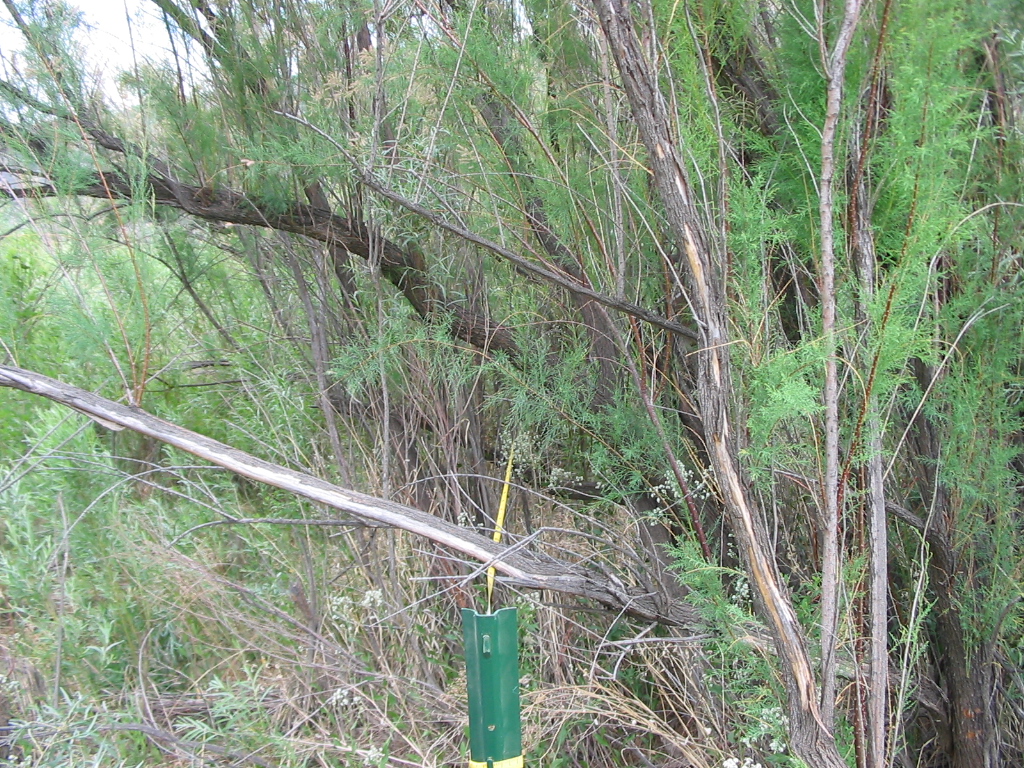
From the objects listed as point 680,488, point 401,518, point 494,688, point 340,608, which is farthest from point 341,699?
point 680,488

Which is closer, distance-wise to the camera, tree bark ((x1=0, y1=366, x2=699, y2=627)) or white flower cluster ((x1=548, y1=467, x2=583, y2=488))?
tree bark ((x1=0, y1=366, x2=699, y2=627))

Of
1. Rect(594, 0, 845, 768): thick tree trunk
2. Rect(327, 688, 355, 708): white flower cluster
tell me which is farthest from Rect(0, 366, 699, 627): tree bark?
Rect(327, 688, 355, 708): white flower cluster

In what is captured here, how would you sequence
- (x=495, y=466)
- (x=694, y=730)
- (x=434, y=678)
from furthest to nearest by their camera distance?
(x=495, y=466) < (x=434, y=678) < (x=694, y=730)

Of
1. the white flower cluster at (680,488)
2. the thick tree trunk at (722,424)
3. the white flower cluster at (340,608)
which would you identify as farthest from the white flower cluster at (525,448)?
the thick tree trunk at (722,424)

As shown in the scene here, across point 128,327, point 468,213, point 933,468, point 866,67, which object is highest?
point 866,67

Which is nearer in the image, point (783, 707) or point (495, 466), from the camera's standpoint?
point (783, 707)

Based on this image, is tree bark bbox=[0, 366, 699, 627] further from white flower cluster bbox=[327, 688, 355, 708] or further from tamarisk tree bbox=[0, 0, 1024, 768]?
white flower cluster bbox=[327, 688, 355, 708]

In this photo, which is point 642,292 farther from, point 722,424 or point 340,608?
point 340,608

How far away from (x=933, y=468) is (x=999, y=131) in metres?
0.84

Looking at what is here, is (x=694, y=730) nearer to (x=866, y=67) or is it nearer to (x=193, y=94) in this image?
(x=866, y=67)

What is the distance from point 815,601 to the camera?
6.09ft

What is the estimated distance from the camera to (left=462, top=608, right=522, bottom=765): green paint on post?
1566 millimetres

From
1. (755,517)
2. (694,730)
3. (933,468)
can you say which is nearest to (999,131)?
(933,468)

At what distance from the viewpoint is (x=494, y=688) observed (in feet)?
5.14
